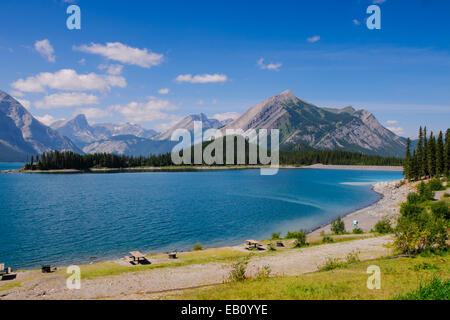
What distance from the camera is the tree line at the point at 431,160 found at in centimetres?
8612

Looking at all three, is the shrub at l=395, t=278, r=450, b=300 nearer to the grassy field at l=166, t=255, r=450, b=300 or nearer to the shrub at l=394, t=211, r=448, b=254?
the grassy field at l=166, t=255, r=450, b=300

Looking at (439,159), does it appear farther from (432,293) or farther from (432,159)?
(432,293)

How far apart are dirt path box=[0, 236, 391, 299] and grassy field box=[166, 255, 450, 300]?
3709mm

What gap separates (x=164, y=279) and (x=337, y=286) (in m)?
11.8

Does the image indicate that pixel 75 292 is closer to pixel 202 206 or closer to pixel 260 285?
pixel 260 285

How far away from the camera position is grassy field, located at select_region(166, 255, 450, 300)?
11961mm

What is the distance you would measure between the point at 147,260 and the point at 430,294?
23675 millimetres

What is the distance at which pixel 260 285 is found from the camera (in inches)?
545

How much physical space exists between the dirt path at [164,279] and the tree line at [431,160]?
3136 inches

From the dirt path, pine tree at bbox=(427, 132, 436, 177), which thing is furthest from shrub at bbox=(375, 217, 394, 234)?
pine tree at bbox=(427, 132, 436, 177)

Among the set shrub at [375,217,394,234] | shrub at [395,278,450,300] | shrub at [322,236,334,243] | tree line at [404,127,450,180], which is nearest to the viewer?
shrub at [395,278,450,300]

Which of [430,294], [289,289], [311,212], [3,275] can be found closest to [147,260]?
[3,275]

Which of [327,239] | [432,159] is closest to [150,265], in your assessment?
[327,239]

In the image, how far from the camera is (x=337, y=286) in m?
13.1
